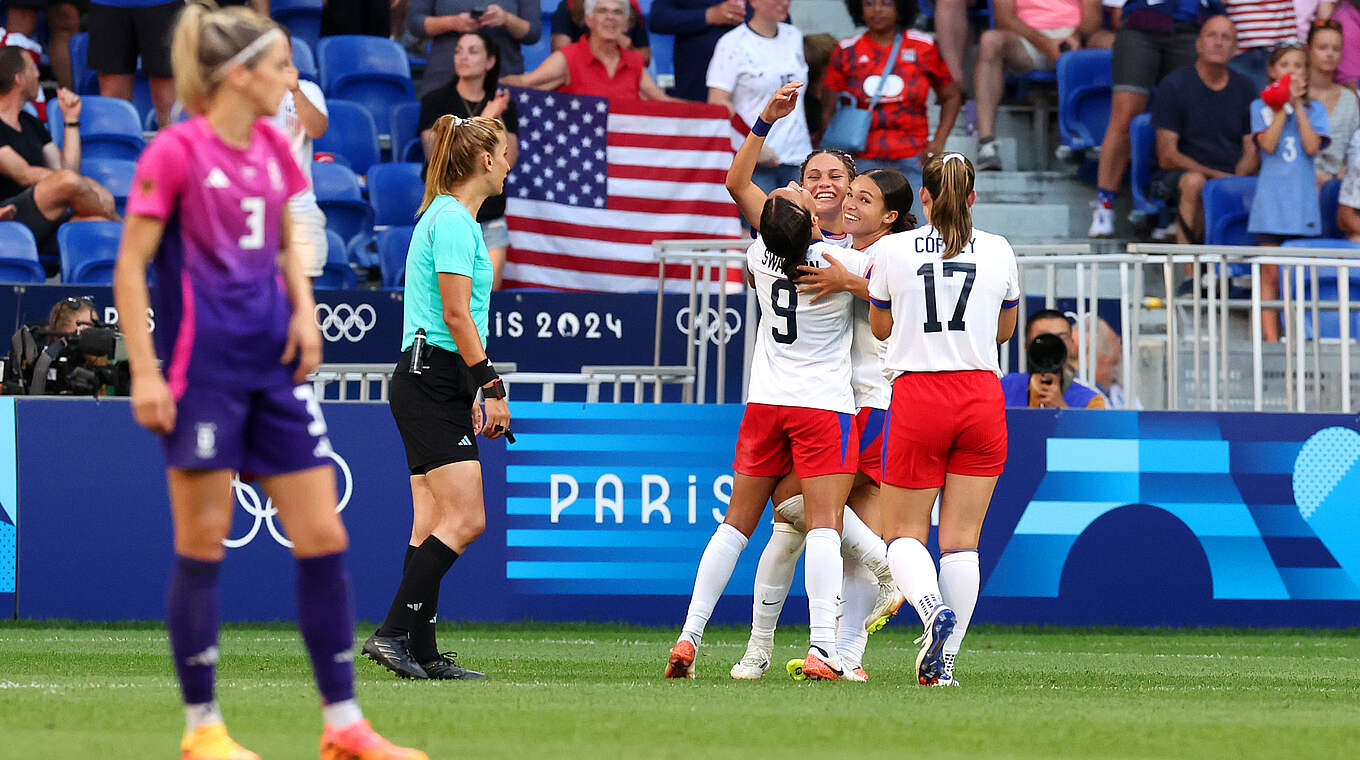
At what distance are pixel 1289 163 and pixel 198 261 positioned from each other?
1103 cm

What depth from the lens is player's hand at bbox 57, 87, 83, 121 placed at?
12805 mm

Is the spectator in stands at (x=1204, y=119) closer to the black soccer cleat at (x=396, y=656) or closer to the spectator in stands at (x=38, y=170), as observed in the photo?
the spectator in stands at (x=38, y=170)

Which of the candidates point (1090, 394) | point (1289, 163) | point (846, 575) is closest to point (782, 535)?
point (846, 575)

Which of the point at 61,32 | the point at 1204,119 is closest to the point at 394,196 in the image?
the point at 61,32

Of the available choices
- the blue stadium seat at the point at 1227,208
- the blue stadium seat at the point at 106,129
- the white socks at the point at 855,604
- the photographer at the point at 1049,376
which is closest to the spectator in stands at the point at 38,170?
the blue stadium seat at the point at 106,129

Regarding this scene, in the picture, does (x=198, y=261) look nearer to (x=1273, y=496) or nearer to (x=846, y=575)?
(x=846, y=575)

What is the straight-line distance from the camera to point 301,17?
49.5 ft

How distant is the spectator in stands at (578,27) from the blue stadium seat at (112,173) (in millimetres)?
3282

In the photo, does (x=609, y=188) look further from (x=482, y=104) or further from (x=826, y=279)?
(x=826, y=279)

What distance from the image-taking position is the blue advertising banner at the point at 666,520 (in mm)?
9766

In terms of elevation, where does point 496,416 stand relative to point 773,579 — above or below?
above

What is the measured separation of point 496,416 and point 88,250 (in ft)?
21.2

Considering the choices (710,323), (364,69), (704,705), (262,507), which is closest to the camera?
(704,705)

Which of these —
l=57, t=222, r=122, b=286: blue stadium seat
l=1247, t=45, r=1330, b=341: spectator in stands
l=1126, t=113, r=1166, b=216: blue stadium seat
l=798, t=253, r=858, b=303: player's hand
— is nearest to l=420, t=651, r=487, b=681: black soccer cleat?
l=798, t=253, r=858, b=303: player's hand
